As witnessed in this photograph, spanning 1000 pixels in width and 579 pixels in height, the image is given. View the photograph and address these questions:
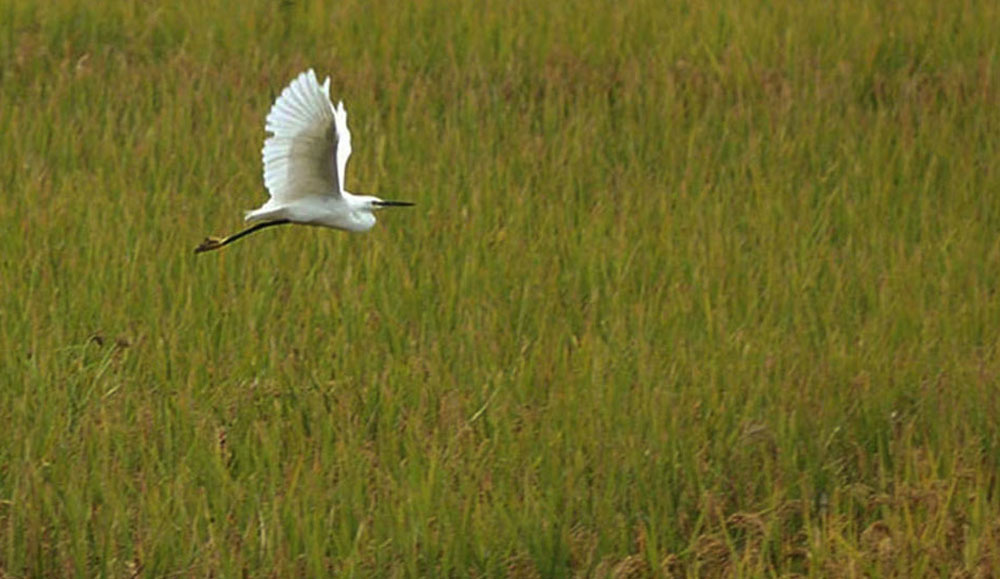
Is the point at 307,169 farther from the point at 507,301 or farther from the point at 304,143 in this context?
the point at 507,301

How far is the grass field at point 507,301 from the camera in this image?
A: 3521 mm

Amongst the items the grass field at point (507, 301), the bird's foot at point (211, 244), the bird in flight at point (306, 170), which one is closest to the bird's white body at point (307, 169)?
the bird in flight at point (306, 170)

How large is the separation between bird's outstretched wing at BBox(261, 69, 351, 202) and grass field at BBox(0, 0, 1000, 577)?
39cm

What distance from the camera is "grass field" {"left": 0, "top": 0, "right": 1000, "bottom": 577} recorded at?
352 centimetres

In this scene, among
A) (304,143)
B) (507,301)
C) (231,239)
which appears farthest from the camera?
(507,301)

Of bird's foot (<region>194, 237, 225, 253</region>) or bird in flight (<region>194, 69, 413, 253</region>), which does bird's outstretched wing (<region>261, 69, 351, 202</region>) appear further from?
bird's foot (<region>194, 237, 225, 253</region>)

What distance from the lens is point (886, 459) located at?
156 inches

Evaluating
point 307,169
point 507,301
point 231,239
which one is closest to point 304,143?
point 307,169

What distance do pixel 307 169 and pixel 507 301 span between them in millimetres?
811

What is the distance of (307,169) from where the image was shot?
3.94 m

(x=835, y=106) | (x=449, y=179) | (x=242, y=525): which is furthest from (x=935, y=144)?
(x=242, y=525)

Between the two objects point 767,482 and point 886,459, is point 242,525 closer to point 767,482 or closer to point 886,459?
point 767,482

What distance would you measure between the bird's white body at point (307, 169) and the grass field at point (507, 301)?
0.35 m

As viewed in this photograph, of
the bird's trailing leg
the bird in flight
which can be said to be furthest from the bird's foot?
the bird in flight
